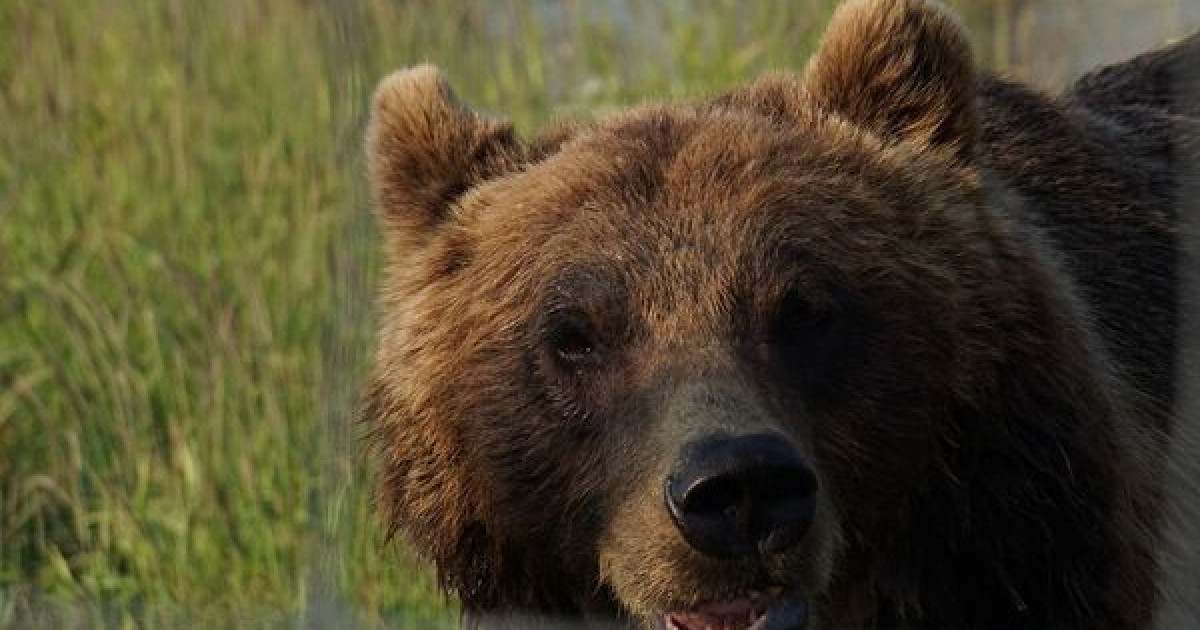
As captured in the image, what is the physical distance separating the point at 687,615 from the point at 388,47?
11.5 ft

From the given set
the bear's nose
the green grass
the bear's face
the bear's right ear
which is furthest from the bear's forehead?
the green grass

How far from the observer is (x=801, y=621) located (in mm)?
3463

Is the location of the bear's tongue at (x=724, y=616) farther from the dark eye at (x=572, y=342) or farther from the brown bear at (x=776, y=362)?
the dark eye at (x=572, y=342)

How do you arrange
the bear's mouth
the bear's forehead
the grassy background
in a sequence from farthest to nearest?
the grassy background
the bear's forehead
the bear's mouth

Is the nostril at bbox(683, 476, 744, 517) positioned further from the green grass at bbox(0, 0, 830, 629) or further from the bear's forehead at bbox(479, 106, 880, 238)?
the green grass at bbox(0, 0, 830, 629)

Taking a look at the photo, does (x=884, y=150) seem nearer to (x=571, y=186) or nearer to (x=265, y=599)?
(x=571, y=186)

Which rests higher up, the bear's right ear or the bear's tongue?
the bear's right ear

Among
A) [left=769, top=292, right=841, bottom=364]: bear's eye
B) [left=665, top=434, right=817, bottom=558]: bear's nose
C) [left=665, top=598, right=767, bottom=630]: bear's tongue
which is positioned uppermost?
[left=769, top=292, right=841, bottom=364]: bear's eye

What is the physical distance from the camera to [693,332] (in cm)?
361

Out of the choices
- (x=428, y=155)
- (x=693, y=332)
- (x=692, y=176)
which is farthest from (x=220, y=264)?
(x=693, y=332)

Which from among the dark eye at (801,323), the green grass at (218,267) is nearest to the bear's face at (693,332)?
the dark eye at (801,323)

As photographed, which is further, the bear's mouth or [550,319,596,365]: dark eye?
[550,319,596,365]: dark eye

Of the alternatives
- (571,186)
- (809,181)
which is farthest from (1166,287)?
(571,186)

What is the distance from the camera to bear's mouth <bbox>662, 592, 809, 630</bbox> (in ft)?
11.3
